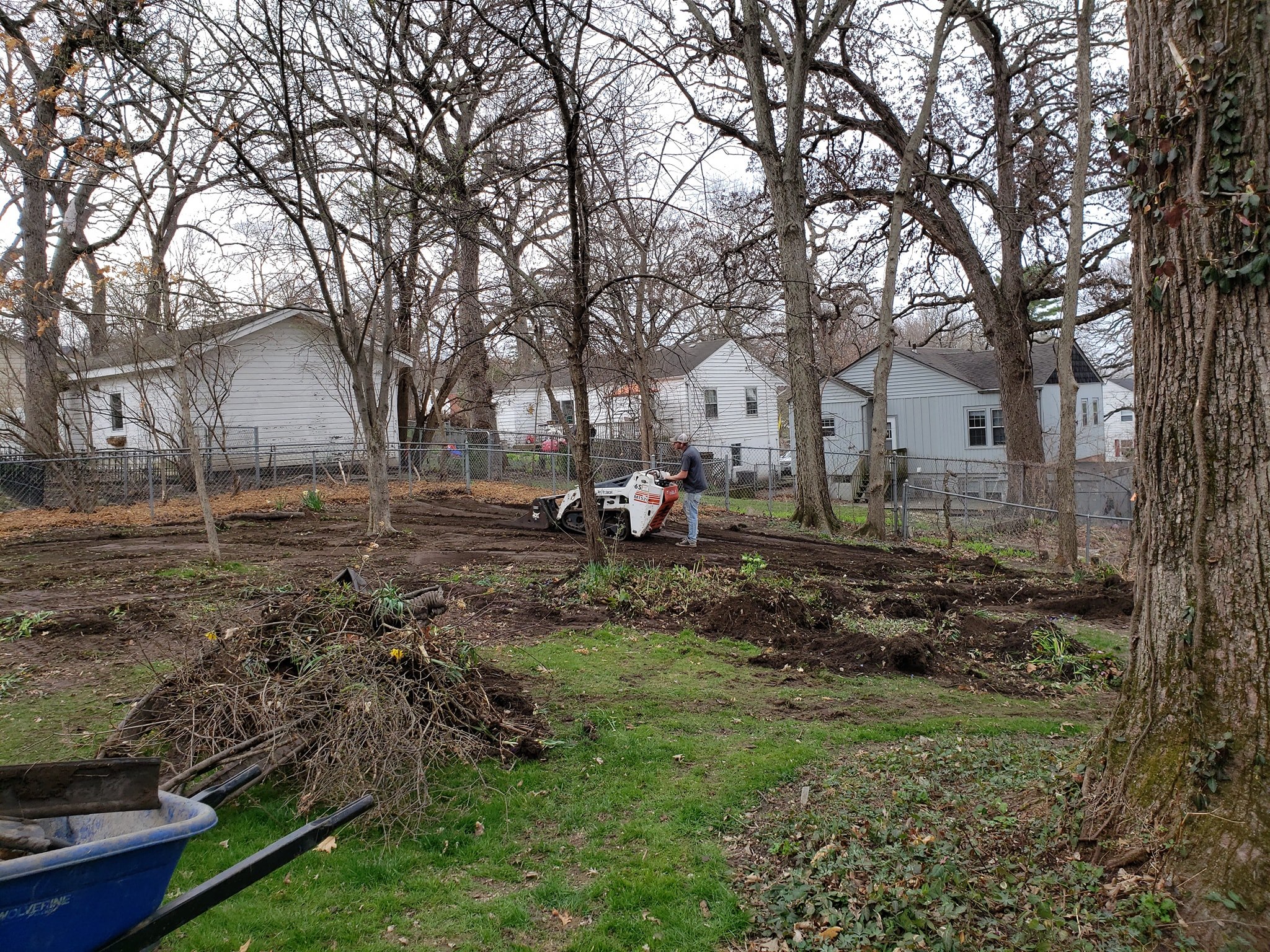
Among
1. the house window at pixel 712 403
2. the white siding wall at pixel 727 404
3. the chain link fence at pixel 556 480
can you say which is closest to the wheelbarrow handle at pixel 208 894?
the chain link fence at pixel 556 480

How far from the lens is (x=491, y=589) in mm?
10461

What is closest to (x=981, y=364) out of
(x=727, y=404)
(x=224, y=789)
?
(x=727, y=404)

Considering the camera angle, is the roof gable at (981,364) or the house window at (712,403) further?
the house window at (712,403)

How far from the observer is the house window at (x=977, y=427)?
109ft

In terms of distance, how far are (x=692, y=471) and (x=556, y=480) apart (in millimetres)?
10554

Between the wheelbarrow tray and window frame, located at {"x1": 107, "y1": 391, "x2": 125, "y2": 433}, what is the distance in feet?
83.1

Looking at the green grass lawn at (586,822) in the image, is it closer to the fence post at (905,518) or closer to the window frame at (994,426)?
the fence post at (905,518)

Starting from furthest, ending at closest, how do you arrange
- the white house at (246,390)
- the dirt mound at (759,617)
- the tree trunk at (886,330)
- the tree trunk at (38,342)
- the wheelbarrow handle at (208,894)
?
the white house at (246,390) < the tree trunk at (38,342) < the tree trunk at (886,330) < the dirt mound at (759,617) < the wheelbarrow handle at (208,894)

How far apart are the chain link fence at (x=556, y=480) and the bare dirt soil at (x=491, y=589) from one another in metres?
2.61

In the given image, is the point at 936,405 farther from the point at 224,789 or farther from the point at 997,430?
the point at 224,789

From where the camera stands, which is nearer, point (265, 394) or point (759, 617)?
point (759, 617)

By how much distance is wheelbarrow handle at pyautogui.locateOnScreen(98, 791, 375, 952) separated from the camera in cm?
273

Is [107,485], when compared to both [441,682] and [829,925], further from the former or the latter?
[829,925]

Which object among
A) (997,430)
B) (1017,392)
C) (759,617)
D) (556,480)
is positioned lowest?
(759,617)
